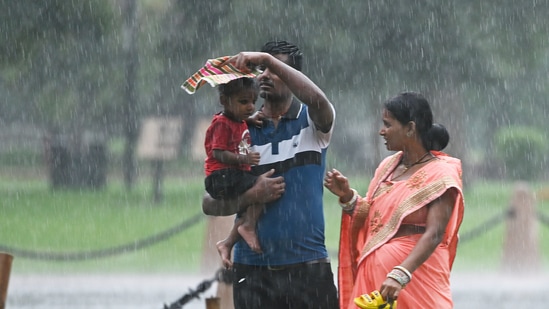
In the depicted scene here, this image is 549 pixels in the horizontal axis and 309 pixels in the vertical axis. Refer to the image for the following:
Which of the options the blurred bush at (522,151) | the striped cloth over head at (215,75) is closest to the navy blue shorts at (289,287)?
the striped cloth over head at (215,75)

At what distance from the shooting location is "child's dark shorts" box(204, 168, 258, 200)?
524 centimetres

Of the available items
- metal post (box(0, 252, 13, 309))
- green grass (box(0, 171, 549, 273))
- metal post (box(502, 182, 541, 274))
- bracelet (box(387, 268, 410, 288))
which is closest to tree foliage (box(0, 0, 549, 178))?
green grass (box(0, 171, 549, 273))

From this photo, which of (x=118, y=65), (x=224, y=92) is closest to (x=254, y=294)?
(x=224, y=92)

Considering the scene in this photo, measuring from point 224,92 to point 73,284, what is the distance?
8.51m

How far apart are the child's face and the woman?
0.47 meters

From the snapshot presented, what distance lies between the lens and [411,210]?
5.25 metres

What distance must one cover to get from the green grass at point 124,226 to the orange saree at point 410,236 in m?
9.54

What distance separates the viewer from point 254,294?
5355 millimetres

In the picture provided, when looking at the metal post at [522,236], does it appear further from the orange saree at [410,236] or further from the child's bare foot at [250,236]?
the child's bare foot at [250,236]

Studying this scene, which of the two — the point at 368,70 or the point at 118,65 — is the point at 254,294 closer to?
the point at 368,70

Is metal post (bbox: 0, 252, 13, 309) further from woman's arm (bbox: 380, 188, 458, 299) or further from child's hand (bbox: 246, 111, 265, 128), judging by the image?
woman's arm (bbox: 380, 188, 458, 299)

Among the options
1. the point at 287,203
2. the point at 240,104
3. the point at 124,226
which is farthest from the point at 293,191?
the point at 124,226

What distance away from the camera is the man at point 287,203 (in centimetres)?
527

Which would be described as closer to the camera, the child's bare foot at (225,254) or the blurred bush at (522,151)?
the child's bare foot at (225,254)
